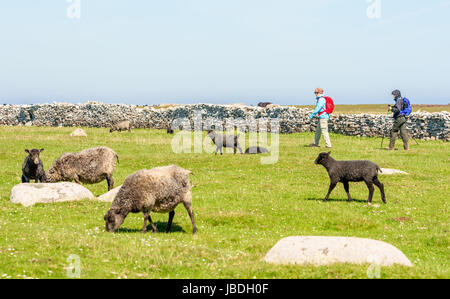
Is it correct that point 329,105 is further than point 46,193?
Yes

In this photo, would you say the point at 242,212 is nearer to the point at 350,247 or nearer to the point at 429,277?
the point at 350,247

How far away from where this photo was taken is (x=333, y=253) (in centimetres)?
1056

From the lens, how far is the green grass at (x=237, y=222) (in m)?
10.0

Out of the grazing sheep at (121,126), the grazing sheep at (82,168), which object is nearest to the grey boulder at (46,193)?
the grazing sheep at (82,168)

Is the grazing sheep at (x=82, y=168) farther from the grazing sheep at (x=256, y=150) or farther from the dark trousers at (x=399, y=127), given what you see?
the dark trousers at (x=399, y=127)

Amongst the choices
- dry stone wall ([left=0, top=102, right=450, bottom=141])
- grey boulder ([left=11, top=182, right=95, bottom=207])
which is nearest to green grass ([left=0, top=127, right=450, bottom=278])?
grey boulder ([left=11, top=182, right=95, bottom=207])

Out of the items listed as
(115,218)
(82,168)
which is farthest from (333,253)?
(82,168)

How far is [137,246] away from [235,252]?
92.8 inches

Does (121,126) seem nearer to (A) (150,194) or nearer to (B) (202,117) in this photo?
(B) (202,117)

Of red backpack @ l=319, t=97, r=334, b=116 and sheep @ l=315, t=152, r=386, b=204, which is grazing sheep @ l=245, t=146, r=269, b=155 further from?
sheep @ l=315, t=152, r=386, b=204

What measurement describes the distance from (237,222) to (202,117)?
112 feet

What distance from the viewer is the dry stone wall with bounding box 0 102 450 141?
40.6m

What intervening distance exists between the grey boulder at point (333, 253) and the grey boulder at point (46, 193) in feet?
32.3
